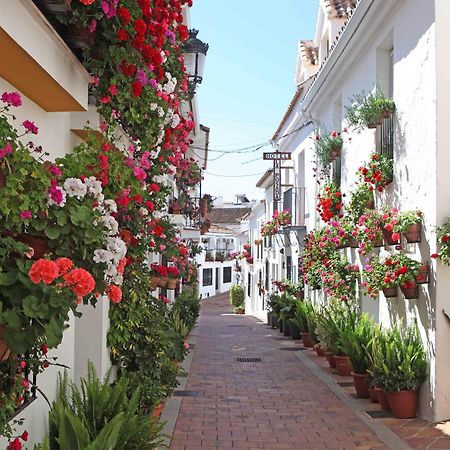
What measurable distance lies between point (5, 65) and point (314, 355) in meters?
11.4

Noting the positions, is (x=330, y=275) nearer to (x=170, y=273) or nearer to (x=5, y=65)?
(x=170, y=273)

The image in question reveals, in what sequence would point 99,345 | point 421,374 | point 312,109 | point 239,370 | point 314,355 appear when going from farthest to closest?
point 312,109
point 314,355
point 239,370
point 421,374
point 99,345

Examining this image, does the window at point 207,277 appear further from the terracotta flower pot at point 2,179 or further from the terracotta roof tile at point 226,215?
the terracotta flower pot at point 2,179

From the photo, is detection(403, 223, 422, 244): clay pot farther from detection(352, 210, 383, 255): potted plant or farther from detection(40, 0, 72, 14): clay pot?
detection(40, 0, 72, 14): clay pot

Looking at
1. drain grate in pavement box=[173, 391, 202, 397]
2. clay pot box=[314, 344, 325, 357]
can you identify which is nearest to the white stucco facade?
clay pot box=[314, 344, 325, 357]

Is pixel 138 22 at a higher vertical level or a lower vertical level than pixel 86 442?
higher

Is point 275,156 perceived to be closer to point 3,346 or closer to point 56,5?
point 56,5

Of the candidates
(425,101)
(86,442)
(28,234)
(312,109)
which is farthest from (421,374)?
(312,109)

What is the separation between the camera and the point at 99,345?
5.94 metres

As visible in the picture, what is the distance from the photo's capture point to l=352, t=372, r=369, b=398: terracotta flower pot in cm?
872

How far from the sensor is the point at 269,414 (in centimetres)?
820

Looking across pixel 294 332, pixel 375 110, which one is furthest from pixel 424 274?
pixel 294 332

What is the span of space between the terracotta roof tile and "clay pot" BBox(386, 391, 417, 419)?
2182 inches

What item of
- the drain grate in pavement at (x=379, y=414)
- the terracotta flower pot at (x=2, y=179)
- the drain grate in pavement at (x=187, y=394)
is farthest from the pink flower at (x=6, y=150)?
the drain grate in pavement at (x=187, y=394)
